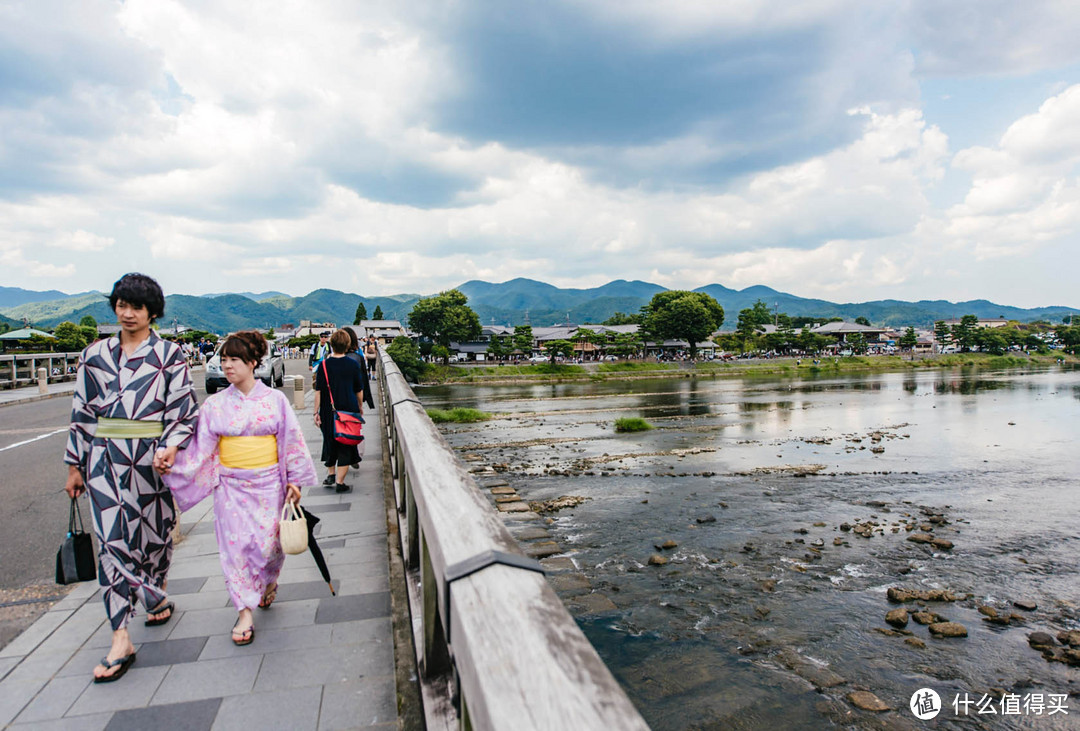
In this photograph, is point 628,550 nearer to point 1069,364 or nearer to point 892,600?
point 892,600

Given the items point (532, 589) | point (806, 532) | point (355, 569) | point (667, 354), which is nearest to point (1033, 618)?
point (806, 532)

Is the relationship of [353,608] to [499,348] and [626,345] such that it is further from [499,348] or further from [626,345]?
[626,345]

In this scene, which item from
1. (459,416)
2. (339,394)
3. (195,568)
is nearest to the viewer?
(195,568)

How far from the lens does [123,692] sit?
282 cm

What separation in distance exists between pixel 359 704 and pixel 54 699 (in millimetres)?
1485

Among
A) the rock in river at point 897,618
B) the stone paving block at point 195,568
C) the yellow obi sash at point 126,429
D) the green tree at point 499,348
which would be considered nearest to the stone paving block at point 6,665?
the stone paving block at point 195,568

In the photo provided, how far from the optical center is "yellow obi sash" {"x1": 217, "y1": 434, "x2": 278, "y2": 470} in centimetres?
A: 341

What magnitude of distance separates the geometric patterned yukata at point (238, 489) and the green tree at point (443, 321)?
6376 cm

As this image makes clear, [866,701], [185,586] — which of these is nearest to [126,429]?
[185,586]

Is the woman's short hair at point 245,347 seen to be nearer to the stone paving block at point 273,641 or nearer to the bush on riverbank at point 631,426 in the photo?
the stone paving block at point 273,641

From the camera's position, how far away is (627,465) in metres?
17.5

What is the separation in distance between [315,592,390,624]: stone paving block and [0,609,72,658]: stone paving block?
1.53 m

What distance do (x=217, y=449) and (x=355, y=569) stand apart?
4.73ft

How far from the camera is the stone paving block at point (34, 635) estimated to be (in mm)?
3287
